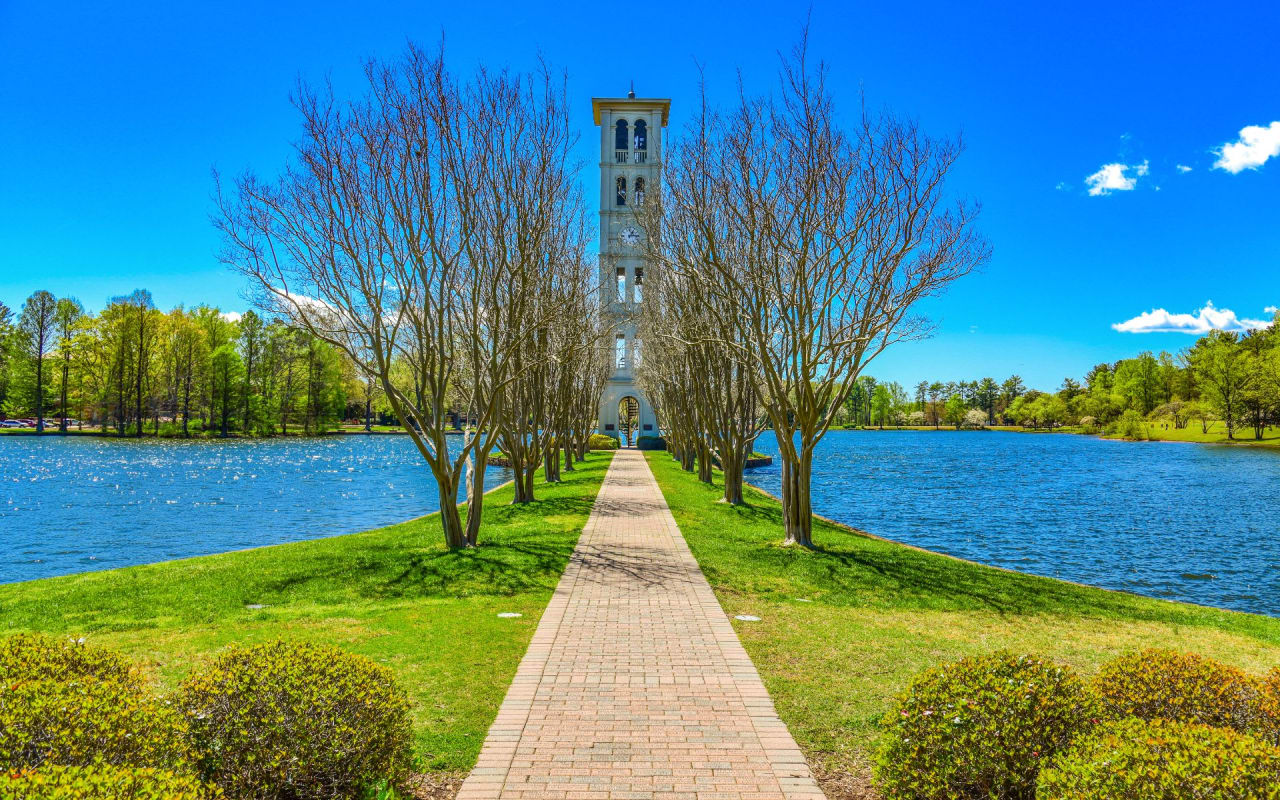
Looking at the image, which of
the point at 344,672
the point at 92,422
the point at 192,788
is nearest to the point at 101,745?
the point at 192,788

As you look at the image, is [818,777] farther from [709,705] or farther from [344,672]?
[344,672]

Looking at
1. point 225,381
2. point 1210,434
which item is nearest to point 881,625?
point 225,381

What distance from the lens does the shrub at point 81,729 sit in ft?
9.25

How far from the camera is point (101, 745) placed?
293 centimetres

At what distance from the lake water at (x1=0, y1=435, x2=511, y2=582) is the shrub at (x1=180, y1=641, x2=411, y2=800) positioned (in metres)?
11.9

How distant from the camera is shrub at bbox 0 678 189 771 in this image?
9.25ft

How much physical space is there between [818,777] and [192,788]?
3.23 metres

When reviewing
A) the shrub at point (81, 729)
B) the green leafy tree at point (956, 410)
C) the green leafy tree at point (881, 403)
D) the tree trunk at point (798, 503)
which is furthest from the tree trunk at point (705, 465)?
the green leafy tree at point (956, 410)

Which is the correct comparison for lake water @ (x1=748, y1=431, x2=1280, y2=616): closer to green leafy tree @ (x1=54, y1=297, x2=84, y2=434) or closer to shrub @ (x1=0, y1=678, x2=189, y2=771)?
shrub @ (x1=0, y1=678, x2=189, y2=771)

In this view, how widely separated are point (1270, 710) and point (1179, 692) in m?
0.34

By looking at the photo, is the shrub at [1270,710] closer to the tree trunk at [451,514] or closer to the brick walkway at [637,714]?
the brick walkway at [637,714]

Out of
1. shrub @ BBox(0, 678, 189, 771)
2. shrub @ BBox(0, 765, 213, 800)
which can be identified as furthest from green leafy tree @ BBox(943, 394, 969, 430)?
shrub @ BBox(0, 765, 213, 800)

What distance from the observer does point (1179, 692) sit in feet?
12.2

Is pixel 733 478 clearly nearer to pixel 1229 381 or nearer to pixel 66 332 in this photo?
pixel 66 332
